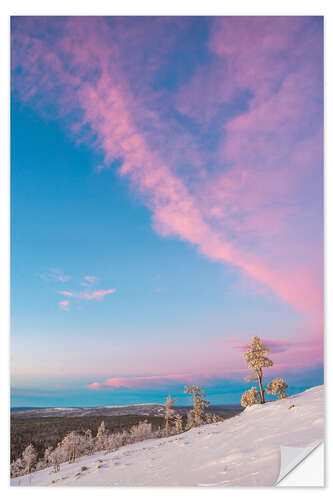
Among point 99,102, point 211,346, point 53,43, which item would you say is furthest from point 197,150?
point 211,346

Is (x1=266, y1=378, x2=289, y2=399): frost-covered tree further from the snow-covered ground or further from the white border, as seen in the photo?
the white border

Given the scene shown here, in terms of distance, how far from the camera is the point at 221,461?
4043 mm

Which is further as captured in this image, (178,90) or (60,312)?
(60,312)

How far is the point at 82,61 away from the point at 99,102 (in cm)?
90

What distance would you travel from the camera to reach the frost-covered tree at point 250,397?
9.16 m

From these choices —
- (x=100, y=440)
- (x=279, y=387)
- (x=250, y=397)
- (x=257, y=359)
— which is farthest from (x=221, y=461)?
(x=100, y=440)

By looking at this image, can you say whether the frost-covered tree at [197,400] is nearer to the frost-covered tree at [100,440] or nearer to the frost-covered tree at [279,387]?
the frost-covered tree at [100,440]

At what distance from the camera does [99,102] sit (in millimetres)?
7129

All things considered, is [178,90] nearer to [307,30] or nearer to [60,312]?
[307,30]

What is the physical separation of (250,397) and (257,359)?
1.20m

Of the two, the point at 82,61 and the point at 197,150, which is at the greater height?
the point at 82,61

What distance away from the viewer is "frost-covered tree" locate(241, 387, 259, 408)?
9.16 metres

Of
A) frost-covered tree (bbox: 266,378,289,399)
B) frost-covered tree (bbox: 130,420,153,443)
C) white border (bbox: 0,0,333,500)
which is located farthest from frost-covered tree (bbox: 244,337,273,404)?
white border (bbox: 0,0,333,500)
